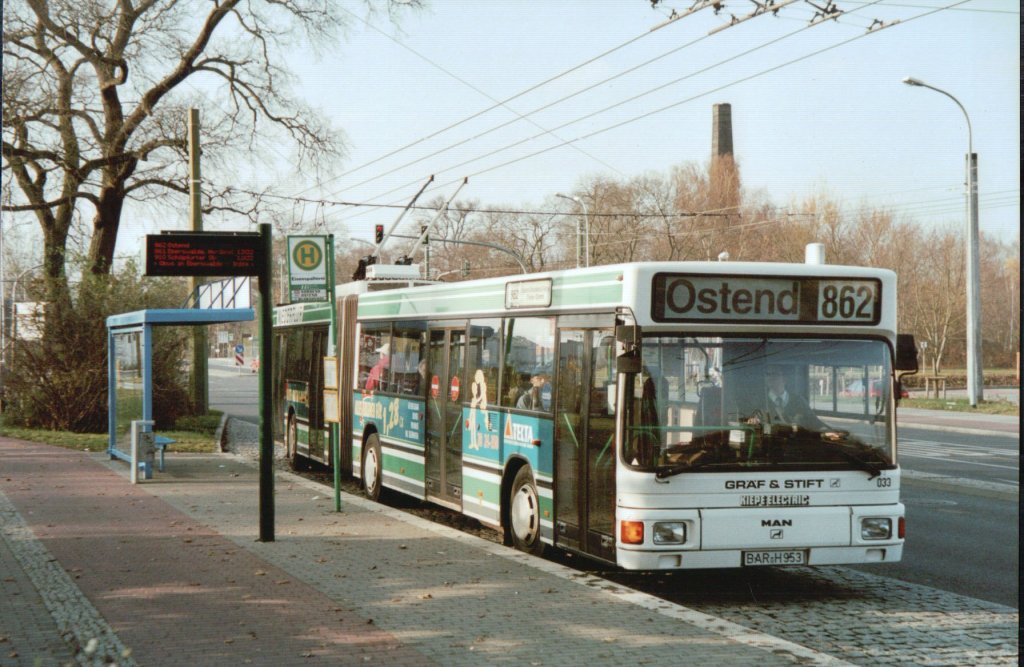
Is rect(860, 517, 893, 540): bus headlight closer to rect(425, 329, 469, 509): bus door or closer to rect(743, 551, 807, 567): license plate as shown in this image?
rect(743, 551, 807, 567): license plate

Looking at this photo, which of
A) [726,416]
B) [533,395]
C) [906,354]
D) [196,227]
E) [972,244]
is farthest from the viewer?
[972,244]

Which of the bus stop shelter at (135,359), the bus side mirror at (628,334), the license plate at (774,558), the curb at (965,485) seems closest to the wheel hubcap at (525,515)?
the license plate at (774,558)

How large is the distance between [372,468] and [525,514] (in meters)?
5.07

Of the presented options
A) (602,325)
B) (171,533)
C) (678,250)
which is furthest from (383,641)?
(678,250)

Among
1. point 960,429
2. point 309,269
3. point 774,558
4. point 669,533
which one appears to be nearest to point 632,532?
point 669,533

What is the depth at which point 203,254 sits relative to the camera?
36.2ft

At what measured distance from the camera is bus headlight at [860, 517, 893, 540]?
888cm

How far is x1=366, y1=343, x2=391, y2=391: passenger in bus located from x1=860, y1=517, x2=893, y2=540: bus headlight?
7464 mm

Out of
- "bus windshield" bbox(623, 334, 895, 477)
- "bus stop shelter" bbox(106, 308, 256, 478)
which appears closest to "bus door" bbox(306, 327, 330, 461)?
"bus stop shelter" bbox(106, 308, 256, 478)

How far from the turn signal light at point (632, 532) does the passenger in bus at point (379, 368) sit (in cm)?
678

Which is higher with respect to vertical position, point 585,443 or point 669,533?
point 585,443

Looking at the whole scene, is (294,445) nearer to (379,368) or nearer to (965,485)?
(379,368)

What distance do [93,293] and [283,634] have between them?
67.2 feet

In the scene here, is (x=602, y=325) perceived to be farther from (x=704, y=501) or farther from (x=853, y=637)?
(x=853, y=637)
